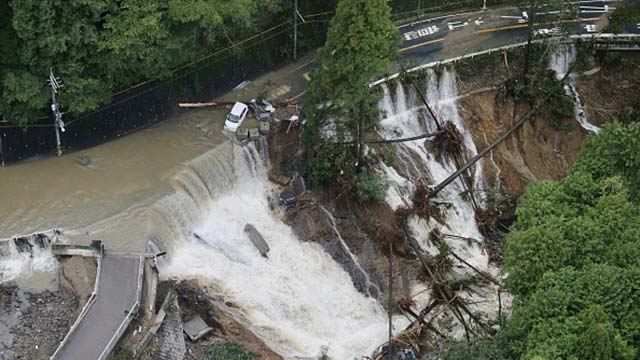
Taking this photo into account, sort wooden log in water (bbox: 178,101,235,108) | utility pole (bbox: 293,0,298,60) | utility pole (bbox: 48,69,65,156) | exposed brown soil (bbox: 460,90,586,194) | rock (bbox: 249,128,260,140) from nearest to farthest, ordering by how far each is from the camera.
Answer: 1. utility pole (bbox: 48,69,65,156)
2. rock (bbox: 249,128,260,140)
3. wooden log in water (bbox: 178,101,235,108)
4. utility pole (bbox: 293,0,298,60)
5. exposed brown soil (bbox: 460,90,586,194)

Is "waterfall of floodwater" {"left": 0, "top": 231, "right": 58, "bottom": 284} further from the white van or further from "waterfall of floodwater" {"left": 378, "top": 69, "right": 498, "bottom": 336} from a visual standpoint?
"waterfall of floodwater" {"left": 378, "top": 69, "right": 498, "bottom": 336}

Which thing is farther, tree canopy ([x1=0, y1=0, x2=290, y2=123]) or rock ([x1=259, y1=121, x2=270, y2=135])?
rock ([x1=259, y1=121, x2=270, y2=135])

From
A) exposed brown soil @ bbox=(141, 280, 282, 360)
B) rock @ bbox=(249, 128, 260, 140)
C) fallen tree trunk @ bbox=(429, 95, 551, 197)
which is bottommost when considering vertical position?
exposed brown soil @ bbox=(141, 280, 282, 360)

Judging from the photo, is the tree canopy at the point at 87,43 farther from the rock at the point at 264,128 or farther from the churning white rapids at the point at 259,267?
the churning white rapids at the point at 259,267

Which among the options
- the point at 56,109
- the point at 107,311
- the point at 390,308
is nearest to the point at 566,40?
the point at 390,308

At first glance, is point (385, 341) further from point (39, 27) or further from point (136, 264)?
point (39, 27)

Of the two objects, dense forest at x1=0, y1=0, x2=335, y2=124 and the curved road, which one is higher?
dense forest at x1=0, y1=0, x2=335, y2=124

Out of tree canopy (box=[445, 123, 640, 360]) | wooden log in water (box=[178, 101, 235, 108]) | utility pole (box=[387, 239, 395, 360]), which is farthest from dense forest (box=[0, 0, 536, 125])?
tree canopy (box=[445, 123, 640, 360])
